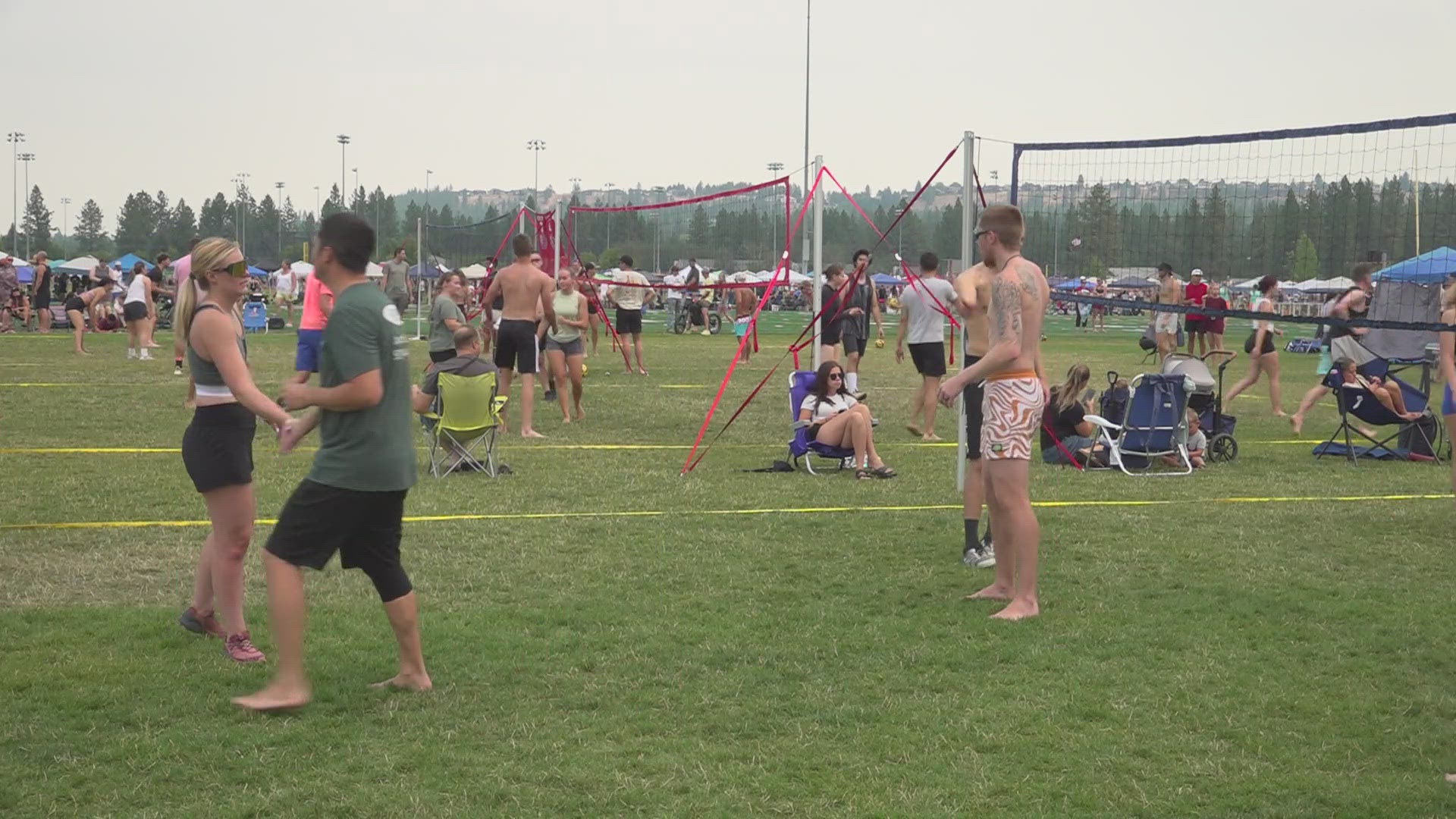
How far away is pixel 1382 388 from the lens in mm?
13062

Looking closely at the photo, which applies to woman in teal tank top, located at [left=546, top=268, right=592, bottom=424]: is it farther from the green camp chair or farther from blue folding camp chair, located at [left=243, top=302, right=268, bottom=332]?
blue folding camp chair, located at [left=243, top=302, right=268, bottom=332]

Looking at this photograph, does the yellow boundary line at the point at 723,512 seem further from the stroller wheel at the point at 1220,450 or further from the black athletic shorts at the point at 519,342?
the black athletic shorts at the point at 519,342

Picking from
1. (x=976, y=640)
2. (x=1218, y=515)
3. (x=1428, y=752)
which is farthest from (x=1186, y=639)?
(x=1218, y=515)

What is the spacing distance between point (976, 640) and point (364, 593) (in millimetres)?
2991

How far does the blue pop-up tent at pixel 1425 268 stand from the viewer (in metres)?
8.72

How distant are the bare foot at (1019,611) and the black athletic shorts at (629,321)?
50.3ft

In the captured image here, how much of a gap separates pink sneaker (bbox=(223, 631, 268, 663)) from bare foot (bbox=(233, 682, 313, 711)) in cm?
62

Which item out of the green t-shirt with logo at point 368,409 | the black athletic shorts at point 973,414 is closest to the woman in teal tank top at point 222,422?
the green t-shirt with logo at point 368,409

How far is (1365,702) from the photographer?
555 cm

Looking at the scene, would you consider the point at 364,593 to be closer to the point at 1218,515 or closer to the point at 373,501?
the point at 373,501

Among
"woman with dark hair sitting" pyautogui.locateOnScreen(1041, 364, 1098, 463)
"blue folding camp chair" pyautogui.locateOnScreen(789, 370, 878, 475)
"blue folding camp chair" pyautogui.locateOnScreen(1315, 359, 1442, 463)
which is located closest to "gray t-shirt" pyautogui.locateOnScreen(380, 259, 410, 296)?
"blue folding camp chair" pyautogui.locateOnScreen(789, 370, 878, 475)

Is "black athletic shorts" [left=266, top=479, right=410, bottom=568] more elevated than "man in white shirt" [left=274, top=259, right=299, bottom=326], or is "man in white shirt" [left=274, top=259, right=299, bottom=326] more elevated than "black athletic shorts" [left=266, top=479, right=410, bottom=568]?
"man in white shirt" [left=274, top=259, right=299, bottom=326]

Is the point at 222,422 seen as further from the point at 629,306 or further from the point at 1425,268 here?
the point at 629,306

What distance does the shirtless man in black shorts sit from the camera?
13539mm
